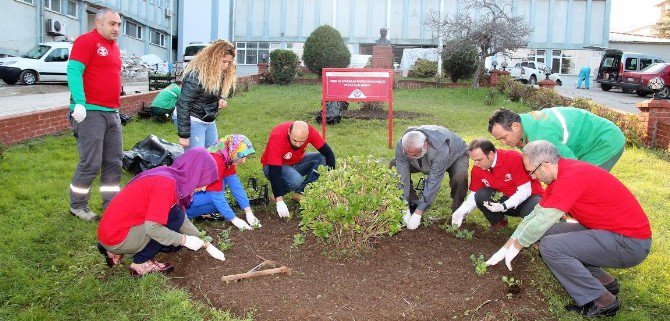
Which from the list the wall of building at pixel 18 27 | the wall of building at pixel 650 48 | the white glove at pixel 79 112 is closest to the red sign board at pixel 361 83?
the white glove at pixel 79 112

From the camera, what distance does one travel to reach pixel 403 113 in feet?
43.7

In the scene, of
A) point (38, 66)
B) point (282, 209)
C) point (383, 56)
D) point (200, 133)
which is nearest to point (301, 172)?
point (282, 209)

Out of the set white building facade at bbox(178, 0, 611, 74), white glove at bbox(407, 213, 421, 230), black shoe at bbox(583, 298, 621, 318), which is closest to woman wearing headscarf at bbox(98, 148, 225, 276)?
white glove at bbox(407, 213, 421, 230)

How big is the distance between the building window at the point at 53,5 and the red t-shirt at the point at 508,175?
24230 mm

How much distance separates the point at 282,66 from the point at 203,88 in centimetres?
1728

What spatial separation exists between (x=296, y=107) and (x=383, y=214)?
9.78 meters

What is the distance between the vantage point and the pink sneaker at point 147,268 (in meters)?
4.16

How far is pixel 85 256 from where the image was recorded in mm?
4496

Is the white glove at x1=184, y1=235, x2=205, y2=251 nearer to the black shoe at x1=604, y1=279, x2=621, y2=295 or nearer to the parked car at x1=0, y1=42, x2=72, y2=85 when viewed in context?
the black shoe at x1=604, y1=279, x2=621, y2=295

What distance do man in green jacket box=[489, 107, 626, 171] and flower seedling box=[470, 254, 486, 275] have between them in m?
0.96

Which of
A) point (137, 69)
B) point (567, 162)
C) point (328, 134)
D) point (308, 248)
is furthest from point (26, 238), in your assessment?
point (137, 69)

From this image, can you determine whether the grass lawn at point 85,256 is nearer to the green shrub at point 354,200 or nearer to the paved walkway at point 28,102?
the green shrub at point 354,200

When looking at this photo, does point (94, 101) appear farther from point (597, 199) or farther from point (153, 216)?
point (597, 199)

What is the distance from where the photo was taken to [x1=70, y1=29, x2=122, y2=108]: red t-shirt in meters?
5.04
